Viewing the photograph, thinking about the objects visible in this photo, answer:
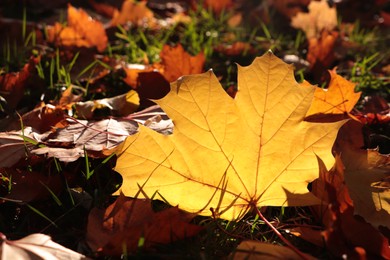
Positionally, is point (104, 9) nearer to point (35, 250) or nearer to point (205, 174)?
point (205, 174)

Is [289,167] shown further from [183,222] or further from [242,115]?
[183,222]

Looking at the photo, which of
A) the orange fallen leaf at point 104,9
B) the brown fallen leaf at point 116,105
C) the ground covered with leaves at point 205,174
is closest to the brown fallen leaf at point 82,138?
the ground covered with leaves at point 205,174

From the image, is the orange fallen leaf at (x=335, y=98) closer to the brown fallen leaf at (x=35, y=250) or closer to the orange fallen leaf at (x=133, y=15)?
the brown fallen leaf at (x=35, y=250)

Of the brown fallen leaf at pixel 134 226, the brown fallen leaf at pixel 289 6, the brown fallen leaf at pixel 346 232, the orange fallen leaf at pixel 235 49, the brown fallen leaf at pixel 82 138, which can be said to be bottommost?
the brown fallen leaf at pixel 289 6

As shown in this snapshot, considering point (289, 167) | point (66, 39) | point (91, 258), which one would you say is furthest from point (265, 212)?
point (66, 39)

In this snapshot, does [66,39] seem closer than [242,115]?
No

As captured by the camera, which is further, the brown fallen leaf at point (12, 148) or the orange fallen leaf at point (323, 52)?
the orange fallen leaf at point (323, 52)

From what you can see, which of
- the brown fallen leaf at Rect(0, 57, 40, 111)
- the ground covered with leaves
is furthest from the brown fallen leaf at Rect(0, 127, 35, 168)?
the brown fallen leaf at Rect(0, 57, 40, 111)
